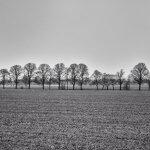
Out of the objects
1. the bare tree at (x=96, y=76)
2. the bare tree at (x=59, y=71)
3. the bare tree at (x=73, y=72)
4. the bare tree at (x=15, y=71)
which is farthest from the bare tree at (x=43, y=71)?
the bare tree at (x=96, y=76)

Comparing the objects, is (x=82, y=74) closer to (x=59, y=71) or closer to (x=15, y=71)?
(x=59, y=71)

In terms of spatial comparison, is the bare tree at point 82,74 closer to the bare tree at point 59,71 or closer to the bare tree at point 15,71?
the bare tree at point 59,71

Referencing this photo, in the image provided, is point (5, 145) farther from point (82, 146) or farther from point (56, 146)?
point (82, 146)

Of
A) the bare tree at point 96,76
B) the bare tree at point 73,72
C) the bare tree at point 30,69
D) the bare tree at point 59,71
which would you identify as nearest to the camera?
the bare tree at point 73,72

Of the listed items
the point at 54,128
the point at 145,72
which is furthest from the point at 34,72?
the point at 54,128

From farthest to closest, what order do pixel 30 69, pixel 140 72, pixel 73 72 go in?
pixel 30 69
pixel 73 72
pixel 140 72

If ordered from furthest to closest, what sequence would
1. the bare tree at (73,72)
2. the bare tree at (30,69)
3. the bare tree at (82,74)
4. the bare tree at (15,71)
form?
the bare tree at (15,71) → the bare tree at (30,69) → the bare tree at (82,74) → the bare tree at (73,72)

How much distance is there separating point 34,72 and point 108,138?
79318 millimetres

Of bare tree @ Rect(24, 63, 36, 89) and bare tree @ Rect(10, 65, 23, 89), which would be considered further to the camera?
bare tree @ Rect(10, 65, 23, 89)

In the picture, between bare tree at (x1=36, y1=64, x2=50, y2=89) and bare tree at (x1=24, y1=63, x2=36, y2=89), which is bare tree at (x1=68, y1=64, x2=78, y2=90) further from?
bare tree at (x1=24, y1=63, x2=36, y2=89)

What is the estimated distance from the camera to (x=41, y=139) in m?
8.59

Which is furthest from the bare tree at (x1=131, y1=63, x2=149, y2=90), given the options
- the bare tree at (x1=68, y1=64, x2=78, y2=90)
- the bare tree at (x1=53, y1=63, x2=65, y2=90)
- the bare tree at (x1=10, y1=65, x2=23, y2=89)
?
the bare tree at (x1=10, y1=65, x2=23, y2=89)

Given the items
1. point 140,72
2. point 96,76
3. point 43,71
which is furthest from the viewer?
point 96,76

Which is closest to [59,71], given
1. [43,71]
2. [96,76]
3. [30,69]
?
[43,71]
